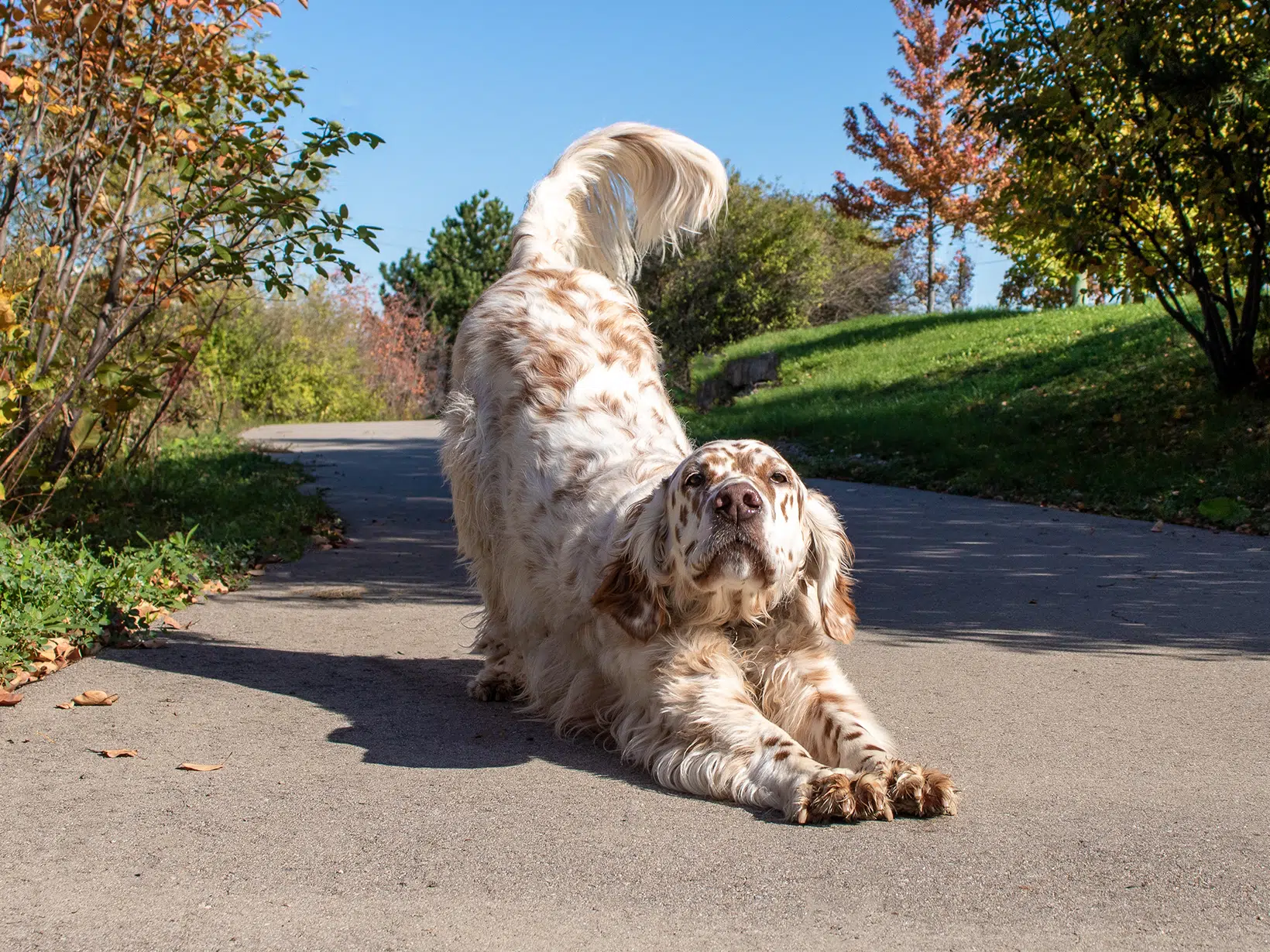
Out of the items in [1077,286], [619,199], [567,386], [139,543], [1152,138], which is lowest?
[139,543]

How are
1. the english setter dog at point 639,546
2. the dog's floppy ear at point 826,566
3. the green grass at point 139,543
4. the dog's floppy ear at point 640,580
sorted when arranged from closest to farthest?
the english setter dog at point 639,546 → the dog's floppy ear at point 640,580 → the dog's floppy ear at point 826,566 → the green grass at point 139,543

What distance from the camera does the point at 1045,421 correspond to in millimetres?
12570

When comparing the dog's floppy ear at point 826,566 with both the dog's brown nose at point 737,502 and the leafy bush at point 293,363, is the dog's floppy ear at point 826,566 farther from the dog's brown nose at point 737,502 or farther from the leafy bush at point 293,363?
the leafy bush at point 293,363

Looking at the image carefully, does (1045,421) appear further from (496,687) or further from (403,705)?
(403,705)

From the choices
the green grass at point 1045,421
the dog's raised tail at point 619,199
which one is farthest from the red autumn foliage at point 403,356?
the dog's raised tail at point 619,199

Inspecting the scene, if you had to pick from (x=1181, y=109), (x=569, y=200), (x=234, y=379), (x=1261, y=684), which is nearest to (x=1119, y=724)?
(x=1261, y=684)

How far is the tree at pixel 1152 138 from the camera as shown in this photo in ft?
32.8

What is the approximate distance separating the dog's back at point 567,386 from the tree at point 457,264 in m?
35.6

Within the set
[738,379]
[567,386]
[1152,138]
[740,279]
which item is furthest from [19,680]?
[740,279]

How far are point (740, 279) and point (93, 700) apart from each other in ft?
83.9

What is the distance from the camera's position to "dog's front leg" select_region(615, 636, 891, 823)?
11.1ft

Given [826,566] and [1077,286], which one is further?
[1077,286]

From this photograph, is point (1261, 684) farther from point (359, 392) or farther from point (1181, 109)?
point (359, 392)

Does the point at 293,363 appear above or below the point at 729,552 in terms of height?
above
